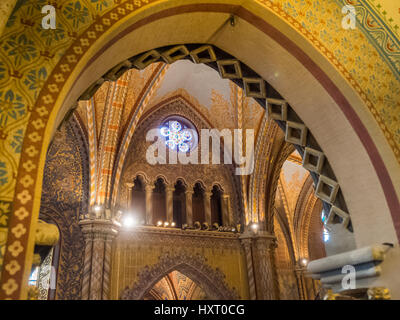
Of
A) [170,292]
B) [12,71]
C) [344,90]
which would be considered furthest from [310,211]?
[12,71]

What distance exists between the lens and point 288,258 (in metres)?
15.2

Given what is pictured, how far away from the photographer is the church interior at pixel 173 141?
271cm

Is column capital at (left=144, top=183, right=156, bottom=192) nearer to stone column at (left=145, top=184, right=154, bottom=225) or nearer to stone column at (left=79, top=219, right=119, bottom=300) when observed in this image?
stone column at (left=145, top=184, right=154, bottom=225)

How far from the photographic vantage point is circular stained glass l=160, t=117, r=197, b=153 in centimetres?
1155

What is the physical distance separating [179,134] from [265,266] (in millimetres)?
4751

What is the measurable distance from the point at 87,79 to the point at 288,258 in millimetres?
13395

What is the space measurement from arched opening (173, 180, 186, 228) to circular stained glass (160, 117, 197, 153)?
3.84 ft

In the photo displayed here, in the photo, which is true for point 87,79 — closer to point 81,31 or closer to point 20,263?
point 81,31

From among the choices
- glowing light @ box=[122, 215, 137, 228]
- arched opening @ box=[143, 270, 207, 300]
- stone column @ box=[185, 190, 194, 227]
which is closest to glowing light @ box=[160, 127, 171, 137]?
stone column @ box=[185, 190, 194, 227]

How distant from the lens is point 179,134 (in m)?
11.7

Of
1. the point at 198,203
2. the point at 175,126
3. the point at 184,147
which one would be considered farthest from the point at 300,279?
the point at 175,126

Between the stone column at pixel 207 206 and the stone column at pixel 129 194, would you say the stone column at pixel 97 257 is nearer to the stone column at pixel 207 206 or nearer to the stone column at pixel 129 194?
the stone column at pixel 129 194

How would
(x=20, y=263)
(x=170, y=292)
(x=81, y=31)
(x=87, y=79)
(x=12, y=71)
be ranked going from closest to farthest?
(x=20, y=263), (x=12, y=71), (x=81, y=31), (x=87, y=79), (x=170, y=292)
